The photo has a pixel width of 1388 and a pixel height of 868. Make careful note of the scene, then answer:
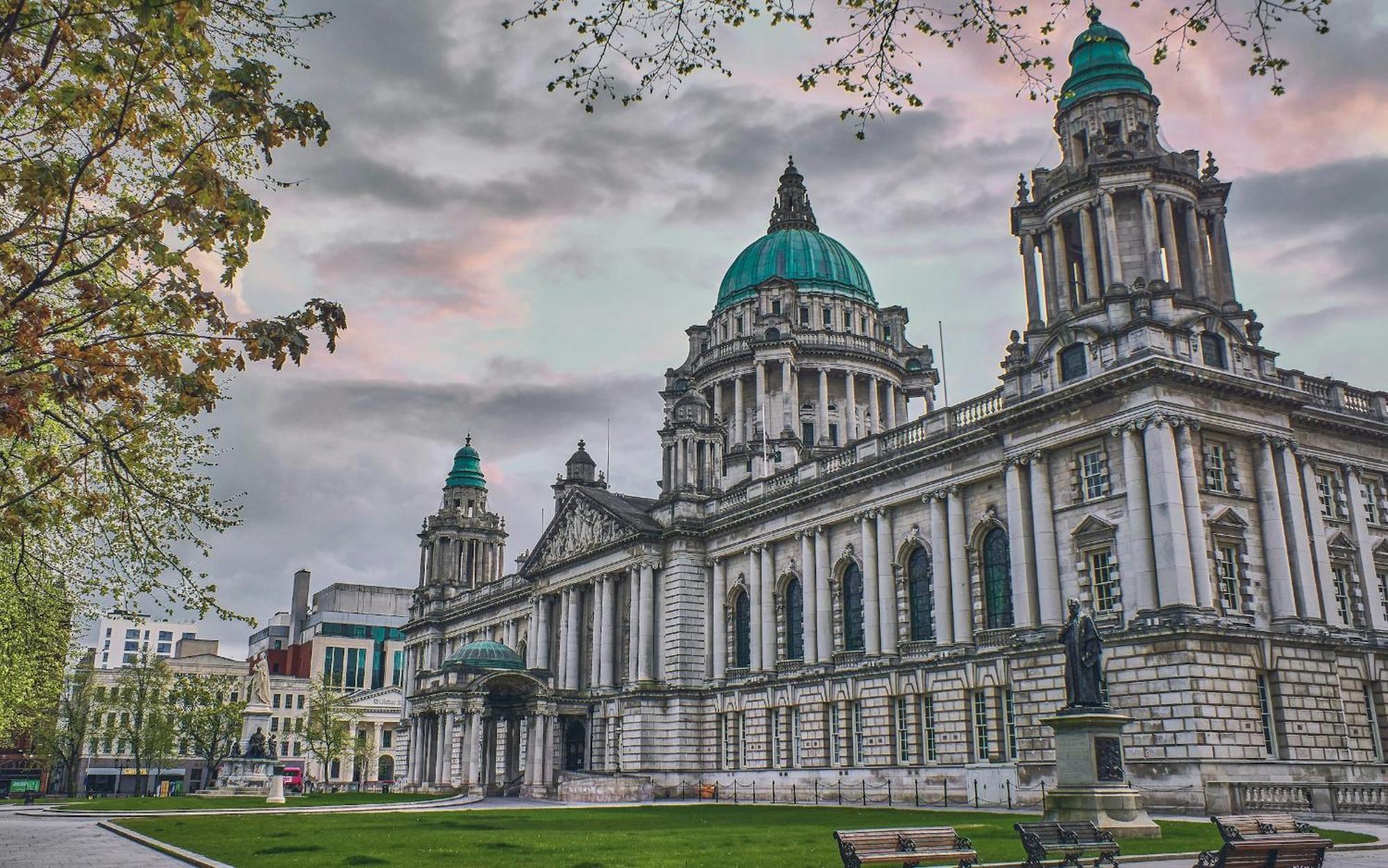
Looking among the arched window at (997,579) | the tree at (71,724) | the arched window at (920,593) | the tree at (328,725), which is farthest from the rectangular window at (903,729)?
the tree at (71,724)

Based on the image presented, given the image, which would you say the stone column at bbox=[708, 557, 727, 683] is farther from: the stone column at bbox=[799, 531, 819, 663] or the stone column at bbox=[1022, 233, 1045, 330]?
the stone column at bbox=[1022, 233, 1045, 330]

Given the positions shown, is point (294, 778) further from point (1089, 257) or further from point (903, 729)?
point (1089, 257)

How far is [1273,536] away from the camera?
36.6m

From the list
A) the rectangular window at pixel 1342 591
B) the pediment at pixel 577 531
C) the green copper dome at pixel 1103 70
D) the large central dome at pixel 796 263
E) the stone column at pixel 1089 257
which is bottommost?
the rectangular window at pixel 1342 591

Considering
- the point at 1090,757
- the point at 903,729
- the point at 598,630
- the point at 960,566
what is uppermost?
the point at 960,566

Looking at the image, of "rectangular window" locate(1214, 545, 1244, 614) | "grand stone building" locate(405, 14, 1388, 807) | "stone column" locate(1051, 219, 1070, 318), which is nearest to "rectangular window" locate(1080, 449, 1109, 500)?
"grand stone building" locate(405, 14, 1388, 807)

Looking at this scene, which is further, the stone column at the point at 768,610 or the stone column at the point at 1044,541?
the stone column at the point at 768,610

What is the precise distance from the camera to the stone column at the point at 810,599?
5112 centimetres

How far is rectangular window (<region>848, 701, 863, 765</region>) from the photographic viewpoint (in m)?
47.1

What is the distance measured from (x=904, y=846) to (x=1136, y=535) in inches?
875

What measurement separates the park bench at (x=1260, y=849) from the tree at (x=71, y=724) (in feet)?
283

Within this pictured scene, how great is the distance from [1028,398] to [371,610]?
111 meters

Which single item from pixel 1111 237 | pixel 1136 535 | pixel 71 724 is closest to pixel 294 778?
pixel 71 724

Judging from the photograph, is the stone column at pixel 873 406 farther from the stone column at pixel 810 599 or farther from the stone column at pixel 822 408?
the stone column at pixel 810 599
